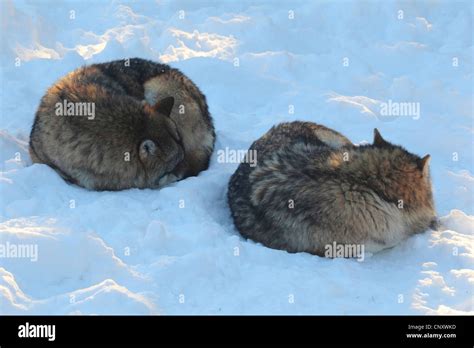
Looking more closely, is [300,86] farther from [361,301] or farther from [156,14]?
[361,301]

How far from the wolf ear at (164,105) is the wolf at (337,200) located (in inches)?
51.2

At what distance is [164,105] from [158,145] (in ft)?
1.58

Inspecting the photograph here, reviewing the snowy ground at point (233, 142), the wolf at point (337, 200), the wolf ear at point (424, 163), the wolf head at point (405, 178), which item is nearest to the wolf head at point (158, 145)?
the snowy ground at point (233, 142)

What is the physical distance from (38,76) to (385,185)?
517 centimetres

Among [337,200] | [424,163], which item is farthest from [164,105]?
[424,163]

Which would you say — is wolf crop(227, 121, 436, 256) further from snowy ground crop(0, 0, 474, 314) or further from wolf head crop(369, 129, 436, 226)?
snowy ground crop(0, 0, 474, 314)

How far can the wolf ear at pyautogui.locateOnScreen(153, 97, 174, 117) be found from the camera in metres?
6.78

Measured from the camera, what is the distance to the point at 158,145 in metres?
6.57

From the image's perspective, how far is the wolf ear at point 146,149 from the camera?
6.50 meters

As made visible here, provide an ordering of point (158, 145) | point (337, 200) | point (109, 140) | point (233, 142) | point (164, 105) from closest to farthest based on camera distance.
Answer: point (337, 200) → point (109, 140) → point (158, 145) → point (164, 105) → point (233, 142)

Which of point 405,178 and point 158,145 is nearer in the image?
point 405,178

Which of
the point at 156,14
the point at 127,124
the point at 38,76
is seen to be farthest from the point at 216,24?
the point at 127,124

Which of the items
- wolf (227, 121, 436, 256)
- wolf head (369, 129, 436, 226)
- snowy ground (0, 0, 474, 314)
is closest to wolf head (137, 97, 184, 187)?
snowy ground (0, 0, 474, 314)

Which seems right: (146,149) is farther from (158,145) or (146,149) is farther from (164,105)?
(164,105)
